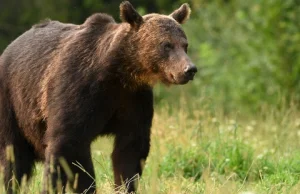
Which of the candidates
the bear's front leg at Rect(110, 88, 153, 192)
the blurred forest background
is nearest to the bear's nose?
the bear's front leg at Rect(110, 88, 153, 192)

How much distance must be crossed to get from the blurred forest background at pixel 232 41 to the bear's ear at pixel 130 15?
3.11m

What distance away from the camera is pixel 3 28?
2317cm

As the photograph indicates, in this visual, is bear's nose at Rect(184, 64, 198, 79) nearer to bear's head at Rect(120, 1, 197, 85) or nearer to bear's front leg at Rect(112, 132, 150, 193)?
bear's head at Rect(120, 1, 197, 85)

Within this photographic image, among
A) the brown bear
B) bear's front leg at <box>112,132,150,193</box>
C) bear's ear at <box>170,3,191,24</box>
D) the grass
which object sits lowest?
the grass

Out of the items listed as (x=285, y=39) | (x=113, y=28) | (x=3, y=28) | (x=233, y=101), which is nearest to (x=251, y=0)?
(x=233, y=101)

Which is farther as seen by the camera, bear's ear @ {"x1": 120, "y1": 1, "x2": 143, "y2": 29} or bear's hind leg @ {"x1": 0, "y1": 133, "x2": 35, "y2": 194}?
bear's hind leg @ {"x1": 0, "y1": 133, "x2": 35, "y2": 194}

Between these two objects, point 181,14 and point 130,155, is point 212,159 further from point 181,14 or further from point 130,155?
point 181,14

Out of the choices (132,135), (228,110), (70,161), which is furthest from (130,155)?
(228,110)

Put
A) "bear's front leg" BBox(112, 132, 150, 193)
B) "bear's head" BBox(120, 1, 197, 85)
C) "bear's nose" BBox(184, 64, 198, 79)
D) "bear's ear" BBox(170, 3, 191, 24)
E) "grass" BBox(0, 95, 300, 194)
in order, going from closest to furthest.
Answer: "bear's nose" BBox(184, 64, 198, 79), "bear's head" BBox(120, 1, 197, 85), "bear's front leg" BBox(112, 132, 150, 193), "bear's ear" BBox(170, 3, 191, 24), "grass" BBox(0, 95, 300, 194)

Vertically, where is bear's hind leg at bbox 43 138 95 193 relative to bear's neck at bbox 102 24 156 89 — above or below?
below

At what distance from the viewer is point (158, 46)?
8.23 meters

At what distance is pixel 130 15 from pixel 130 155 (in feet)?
4.18

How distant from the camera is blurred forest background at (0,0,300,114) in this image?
654 inches

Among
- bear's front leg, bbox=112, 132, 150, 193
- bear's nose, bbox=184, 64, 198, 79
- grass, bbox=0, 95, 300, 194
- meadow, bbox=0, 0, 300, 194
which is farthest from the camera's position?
meadow, bbox=0, 0, 300, 194
